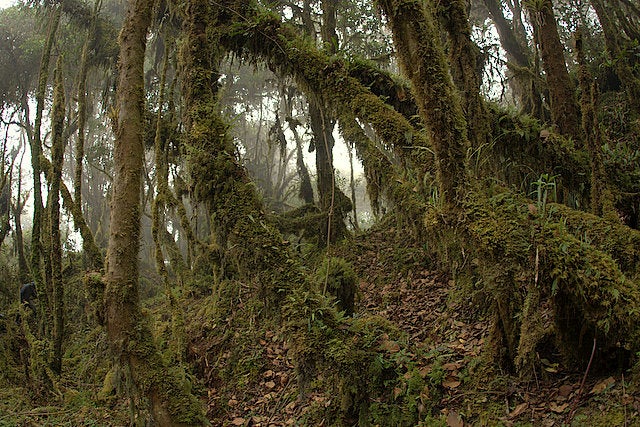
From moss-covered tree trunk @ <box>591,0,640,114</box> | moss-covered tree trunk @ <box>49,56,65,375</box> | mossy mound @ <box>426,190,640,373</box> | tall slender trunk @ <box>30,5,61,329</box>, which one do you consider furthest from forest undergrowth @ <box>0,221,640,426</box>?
moss-covered tree trunk @ <box>591,0,640,114</box>

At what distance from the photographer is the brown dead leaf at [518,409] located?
3834mm

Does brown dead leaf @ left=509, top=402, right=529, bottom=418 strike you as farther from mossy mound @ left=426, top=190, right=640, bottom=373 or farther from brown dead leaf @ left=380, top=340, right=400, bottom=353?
brown dead leaf @ left=380, top=340, right=400, bottom=353

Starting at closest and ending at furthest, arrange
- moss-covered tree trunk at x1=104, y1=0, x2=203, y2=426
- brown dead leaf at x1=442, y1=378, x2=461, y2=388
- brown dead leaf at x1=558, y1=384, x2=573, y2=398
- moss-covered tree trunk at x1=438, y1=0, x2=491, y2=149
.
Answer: brown dead leaf at x1=558, y1=384, x2=573, y2=398 < moss-covered tree trunk at x1=104, y1=0, x2=203, y2=426 < brown dead leaf at x1=442, y1=378, x2=461, y2=388 < moss-covered tree trunk at x1=438, y1=0, x2=491, y2=149

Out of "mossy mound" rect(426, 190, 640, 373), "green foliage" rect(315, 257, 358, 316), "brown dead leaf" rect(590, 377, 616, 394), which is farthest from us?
"green foliage" rect(315, 257, 358, 316)

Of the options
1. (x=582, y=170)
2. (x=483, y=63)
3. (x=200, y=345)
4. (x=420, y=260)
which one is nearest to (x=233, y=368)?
(x=200, y=345)

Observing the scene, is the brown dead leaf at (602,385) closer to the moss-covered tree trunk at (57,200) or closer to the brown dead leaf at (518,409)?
the brown dead leaf at (518,409)

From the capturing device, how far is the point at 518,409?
387cm

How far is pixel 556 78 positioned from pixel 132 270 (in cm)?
645

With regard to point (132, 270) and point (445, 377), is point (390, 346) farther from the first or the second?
point (132, 270)

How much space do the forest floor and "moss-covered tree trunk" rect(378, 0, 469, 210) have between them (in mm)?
1725

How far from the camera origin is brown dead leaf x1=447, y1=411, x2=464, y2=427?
13.2ft

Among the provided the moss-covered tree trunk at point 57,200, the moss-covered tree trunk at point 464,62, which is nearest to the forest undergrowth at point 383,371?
the moss-covered tree trunk at point 57,200

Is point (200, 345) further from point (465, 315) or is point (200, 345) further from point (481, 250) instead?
point (481, 250)

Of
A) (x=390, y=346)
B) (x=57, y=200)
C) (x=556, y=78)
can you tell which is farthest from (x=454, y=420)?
(x=57, y=200)
